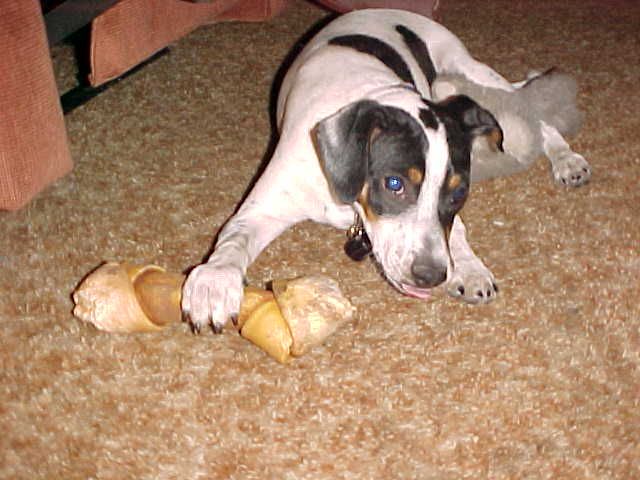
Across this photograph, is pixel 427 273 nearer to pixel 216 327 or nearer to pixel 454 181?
pixel 454 181

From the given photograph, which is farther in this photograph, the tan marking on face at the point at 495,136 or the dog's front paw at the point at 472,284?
the tan marking on face at the point at 495,136

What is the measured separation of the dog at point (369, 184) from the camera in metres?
2.31

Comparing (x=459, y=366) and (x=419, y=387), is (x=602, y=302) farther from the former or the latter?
(x=419, y=387)

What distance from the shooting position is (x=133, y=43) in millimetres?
3449

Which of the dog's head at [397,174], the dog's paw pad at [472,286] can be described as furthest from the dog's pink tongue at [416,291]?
the dog's paw pad at [472,286]

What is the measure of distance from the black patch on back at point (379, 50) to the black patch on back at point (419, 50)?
263mm

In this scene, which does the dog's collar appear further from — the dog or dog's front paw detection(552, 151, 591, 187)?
dog's front paw detection(552, 151, 591, 187)

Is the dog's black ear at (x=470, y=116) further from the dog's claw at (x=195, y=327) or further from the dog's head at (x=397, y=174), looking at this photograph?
the dog's claw at (x=195, y=327)

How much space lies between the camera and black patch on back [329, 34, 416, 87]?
301 cm

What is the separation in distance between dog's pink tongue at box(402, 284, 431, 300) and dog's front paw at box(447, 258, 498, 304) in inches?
4.1

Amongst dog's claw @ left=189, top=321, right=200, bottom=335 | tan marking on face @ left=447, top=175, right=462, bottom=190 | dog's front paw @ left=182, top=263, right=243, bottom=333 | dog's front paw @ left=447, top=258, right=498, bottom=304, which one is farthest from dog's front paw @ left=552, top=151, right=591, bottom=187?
dog's claw @ left=189, top=321, right=200, bottom=335

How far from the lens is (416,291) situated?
243cm

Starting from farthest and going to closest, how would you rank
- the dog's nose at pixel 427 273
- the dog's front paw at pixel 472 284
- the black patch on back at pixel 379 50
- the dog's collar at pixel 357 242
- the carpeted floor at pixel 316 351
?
1. the black patch on back at pixel 379 50
2. the dog's collar at pixel 357 242
3. the dog's front paw at pixel 472 284
4. the dog's nose at pixel 427 273
5. the carpeted floor at pixel 316 351

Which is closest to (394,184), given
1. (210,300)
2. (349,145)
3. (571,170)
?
(349,145)
